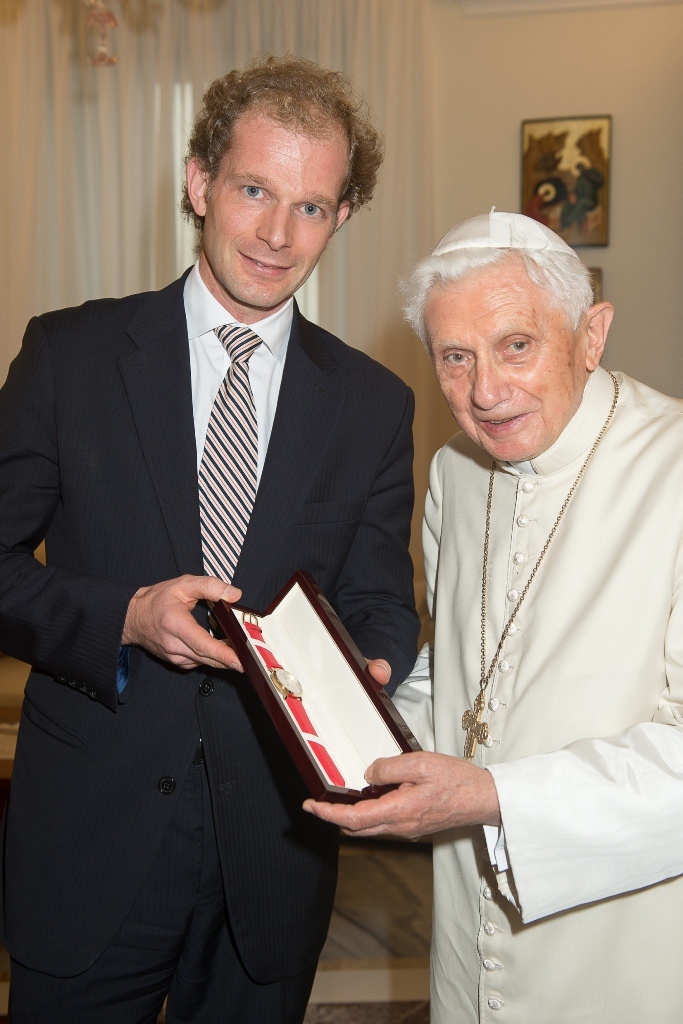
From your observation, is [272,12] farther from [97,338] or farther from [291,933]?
[291,933]

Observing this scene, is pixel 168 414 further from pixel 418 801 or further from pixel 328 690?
pixel 418 801

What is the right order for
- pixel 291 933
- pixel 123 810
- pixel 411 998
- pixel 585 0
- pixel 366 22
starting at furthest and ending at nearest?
pixel 366 22, pixel 585 0, pixel 411 998, pixel 291 933, pixel 123 810

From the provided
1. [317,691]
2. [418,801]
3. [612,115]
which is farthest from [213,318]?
[612,115]

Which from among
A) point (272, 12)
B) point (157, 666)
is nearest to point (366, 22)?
point (272, 12)

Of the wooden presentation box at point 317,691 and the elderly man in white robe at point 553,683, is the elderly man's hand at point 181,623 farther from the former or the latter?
the elderly man in white robe at point 553,683

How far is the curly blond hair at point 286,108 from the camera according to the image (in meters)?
1.93

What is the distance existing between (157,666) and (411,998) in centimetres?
193

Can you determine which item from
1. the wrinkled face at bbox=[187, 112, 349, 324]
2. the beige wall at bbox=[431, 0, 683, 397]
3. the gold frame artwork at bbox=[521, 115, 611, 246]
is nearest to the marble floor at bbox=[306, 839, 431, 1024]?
the wrinkled face at bbox=[187, 112, 349, 324]

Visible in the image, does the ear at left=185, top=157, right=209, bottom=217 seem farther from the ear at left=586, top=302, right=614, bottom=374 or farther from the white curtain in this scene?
the white curtain

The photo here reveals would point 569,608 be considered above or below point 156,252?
below

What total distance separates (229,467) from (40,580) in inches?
16.1

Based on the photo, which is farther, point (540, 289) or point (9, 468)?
point (9, 468)

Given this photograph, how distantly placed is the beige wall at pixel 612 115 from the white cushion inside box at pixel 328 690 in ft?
14.9

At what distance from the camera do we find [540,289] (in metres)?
1.54
